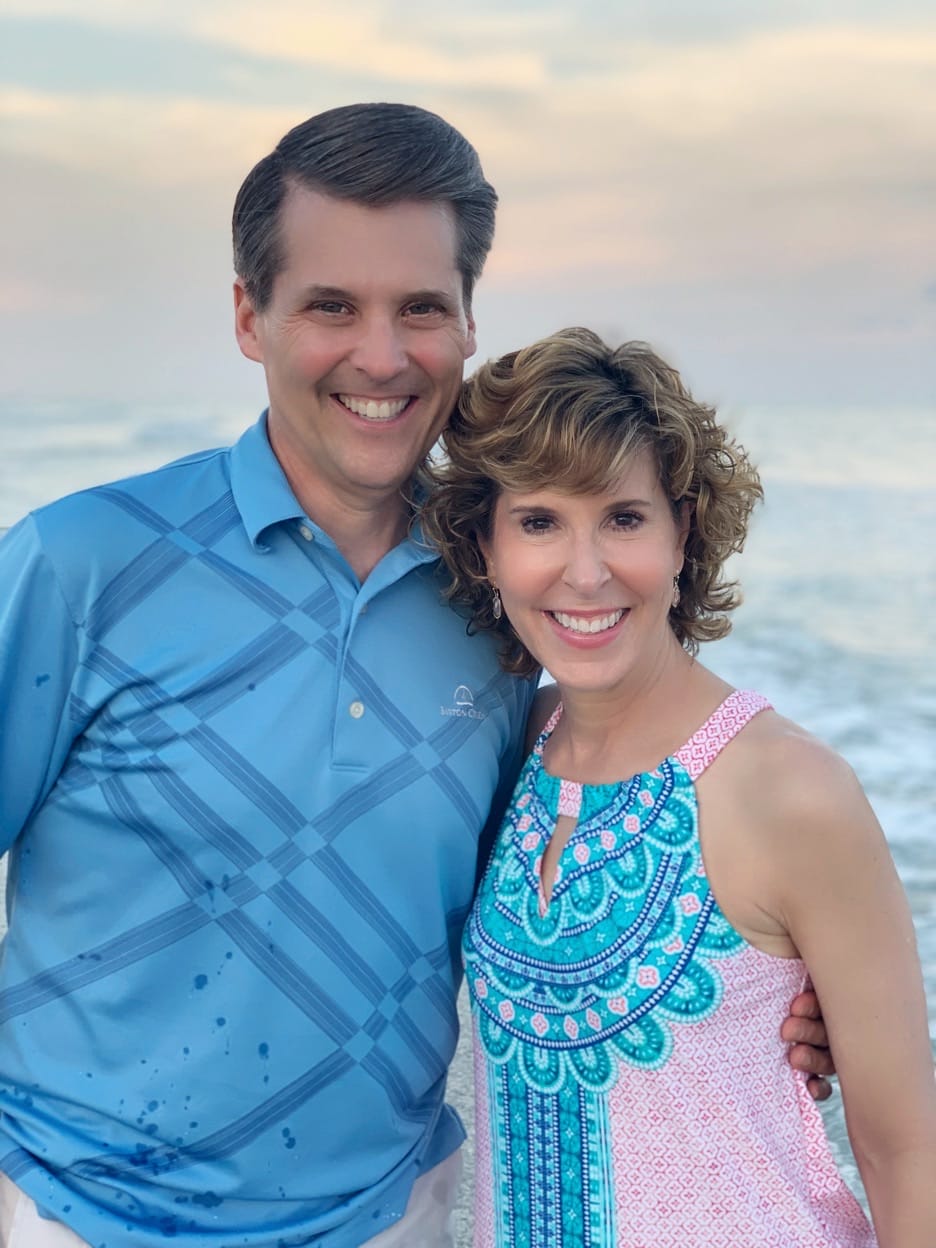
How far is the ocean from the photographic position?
24.7 ft

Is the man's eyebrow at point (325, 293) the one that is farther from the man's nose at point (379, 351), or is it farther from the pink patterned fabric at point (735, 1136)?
the pink patterned fabric at point (735, 1136)

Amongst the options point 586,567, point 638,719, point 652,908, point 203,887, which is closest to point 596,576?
point 586,567

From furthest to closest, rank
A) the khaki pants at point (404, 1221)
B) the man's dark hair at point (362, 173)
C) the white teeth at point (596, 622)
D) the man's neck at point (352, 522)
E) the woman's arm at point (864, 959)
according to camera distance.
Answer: the man's neck at point (352, 522) → the man's dark hair at point (362, 173) → the white teeth at point (596, 622) → the khaki pants at point (404, 1221) → the woman's arm at point (864, 959)

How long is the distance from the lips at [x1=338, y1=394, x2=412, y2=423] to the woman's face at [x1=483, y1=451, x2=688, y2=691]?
262 millimetres

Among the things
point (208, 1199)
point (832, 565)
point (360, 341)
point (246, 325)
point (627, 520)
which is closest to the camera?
point (208, 1199)

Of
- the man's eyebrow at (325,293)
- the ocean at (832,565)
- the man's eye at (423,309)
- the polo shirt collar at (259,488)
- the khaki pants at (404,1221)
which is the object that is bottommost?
the ocean at (832,565)

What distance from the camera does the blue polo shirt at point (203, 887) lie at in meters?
2.07

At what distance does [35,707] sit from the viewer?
6.86 feet

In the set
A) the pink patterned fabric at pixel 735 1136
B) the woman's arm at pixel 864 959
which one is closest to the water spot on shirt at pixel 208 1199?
the pink patterned fabric at pixel 735 1136

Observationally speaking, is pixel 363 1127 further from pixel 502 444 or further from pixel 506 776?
pixel 502 444

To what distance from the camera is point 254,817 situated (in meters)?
2.10

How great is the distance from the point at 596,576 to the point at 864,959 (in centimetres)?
64

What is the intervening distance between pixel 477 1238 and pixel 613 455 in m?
1.21

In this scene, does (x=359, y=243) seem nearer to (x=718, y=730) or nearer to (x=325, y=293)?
(x=325, y=293)
